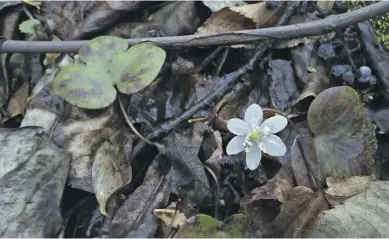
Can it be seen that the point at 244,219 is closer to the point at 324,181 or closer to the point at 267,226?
the point at 267,226

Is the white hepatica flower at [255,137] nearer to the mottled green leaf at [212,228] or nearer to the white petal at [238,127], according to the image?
the white petal at [238,127]

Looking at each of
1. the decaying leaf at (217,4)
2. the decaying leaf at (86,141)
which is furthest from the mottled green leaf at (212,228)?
the decaying leaf at (217,4)

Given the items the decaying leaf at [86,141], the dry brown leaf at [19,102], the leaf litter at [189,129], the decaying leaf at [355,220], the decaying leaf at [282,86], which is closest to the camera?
the decaying leaf at [355,220]

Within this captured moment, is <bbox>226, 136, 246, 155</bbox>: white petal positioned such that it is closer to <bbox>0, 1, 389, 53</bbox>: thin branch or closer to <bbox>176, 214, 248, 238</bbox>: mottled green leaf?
<bbox>176, 214, 248, 238</bbox>: mottled green leaf

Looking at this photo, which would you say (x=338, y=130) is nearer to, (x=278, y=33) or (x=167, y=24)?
(x=278, y=33)

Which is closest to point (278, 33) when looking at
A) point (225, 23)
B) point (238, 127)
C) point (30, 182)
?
point (225, 23)

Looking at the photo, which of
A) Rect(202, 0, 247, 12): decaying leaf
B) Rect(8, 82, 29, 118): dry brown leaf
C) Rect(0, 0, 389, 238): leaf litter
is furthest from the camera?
Rect(202, 0, 247, 12): decaying leaf

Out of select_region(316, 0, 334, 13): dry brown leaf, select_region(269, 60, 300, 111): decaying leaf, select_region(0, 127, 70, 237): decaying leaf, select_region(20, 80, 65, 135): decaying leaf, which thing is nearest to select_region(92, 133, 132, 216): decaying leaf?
select_region(0, 127, 70, 237): decaying leaf
